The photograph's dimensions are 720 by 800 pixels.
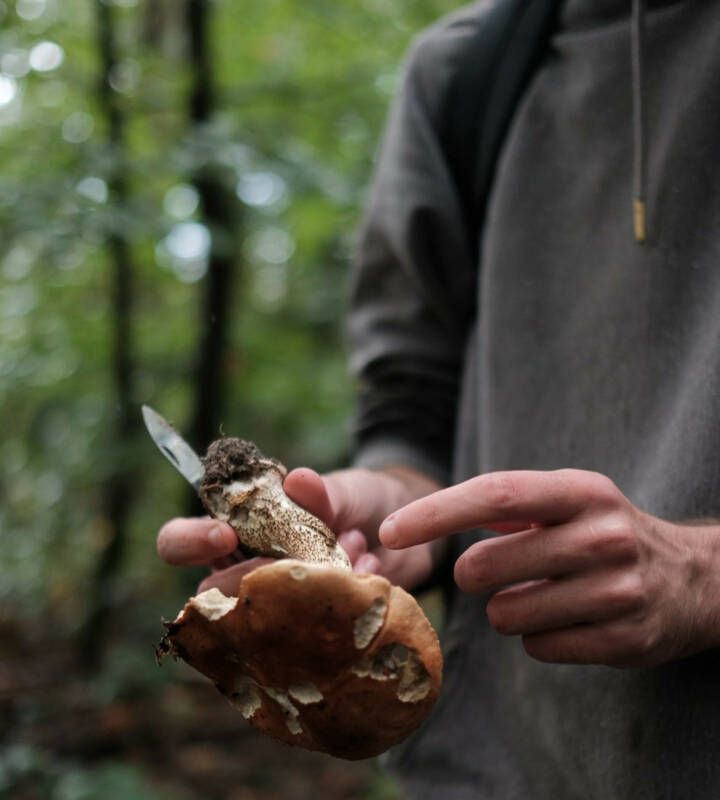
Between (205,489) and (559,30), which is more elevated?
(559,30)

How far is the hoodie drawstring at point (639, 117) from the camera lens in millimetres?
1134

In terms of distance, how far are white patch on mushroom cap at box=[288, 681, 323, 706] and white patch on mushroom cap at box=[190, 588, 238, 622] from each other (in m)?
0.12

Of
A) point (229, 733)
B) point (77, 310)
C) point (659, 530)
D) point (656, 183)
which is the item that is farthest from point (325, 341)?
point (659, 530)

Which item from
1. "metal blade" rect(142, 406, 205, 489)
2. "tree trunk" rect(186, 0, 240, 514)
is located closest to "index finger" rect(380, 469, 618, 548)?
"metal blade" rect(142, 406, 205, 489)

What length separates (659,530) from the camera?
796 millimetres

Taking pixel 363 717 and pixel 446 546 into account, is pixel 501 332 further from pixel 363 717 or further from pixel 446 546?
pixel 363 717

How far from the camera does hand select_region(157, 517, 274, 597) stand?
0.96 metres

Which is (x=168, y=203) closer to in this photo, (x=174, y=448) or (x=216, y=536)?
(x=174, y=448)

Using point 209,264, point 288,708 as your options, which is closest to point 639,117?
point 288,708

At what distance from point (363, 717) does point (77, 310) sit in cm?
285

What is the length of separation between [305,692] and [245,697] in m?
0.12

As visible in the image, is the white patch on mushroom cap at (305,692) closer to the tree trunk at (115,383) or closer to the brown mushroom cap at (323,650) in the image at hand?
the brown mushroom cap at (323,650)

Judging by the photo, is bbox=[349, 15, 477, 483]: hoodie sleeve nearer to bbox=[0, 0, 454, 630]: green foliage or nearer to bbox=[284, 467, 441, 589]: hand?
bbox=[284, 467, 441, 589]: hand

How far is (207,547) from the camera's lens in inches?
39.4
